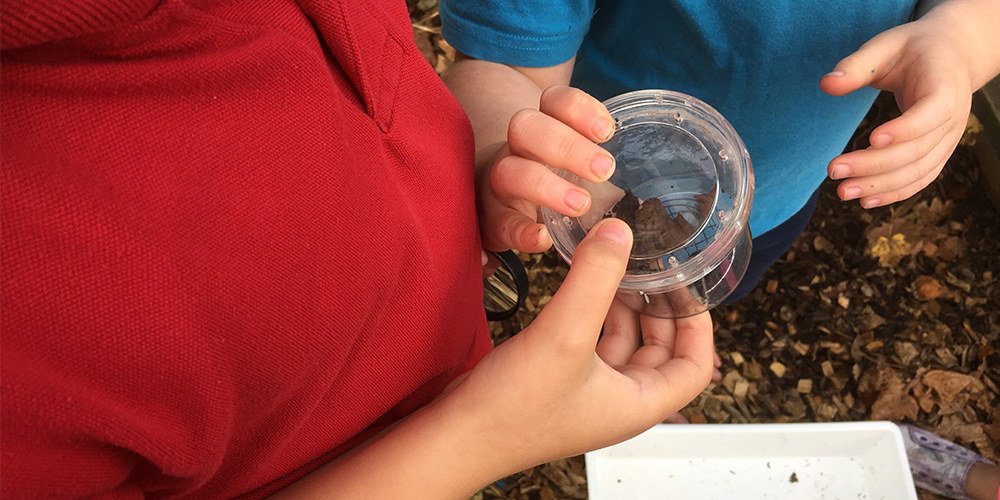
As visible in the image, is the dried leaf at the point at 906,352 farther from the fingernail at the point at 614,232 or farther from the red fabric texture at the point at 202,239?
the red fabric texture at the point at 202,239

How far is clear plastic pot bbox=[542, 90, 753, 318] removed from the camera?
0.64 meters

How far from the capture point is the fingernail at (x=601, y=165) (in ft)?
1.85

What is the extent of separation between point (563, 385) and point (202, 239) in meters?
0.32

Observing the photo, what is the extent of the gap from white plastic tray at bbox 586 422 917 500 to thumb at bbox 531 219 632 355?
0.66 m

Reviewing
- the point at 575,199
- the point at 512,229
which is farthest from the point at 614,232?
the point at 512,229

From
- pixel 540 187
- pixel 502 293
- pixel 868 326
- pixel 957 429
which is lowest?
pixel 957 429

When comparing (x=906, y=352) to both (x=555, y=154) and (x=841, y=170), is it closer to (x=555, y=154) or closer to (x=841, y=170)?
(x=841, y=170)

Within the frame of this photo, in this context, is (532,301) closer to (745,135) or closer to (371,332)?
(745,135)

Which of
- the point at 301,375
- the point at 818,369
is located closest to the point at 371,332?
the point at 301,375

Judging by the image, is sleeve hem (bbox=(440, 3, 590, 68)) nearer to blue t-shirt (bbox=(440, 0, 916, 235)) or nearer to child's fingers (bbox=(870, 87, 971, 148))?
blue t-shirt (bbox=(440, 0, 916, 235))

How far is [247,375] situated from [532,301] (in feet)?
3.97

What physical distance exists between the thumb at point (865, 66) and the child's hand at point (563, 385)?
267 millimetres

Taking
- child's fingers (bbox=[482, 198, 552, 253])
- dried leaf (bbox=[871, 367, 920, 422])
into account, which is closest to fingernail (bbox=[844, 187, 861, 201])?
child's fingers (bbox=[482, 198, 552, 253])

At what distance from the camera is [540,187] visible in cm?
58
